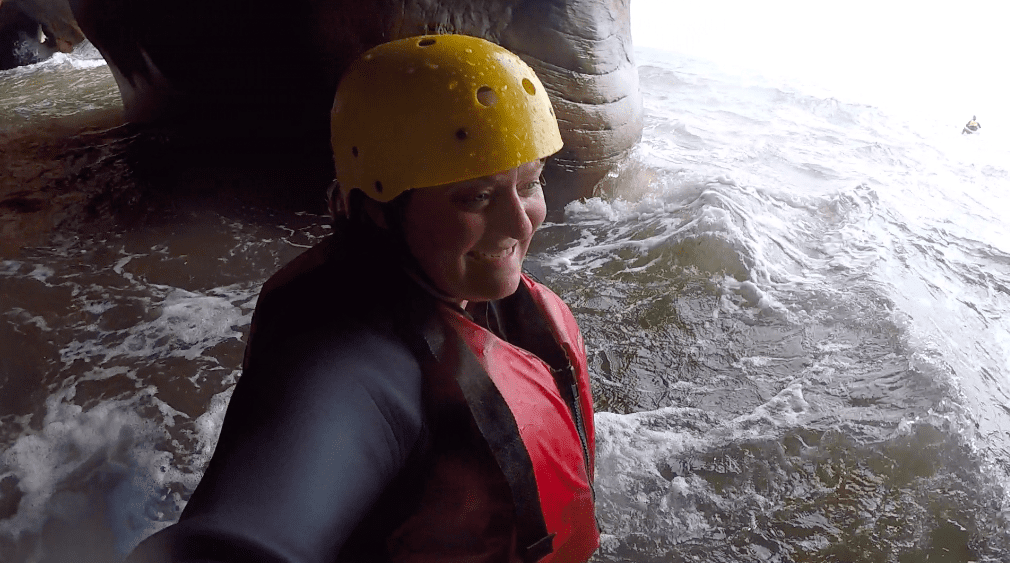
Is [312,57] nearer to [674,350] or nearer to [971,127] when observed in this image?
[674,350]

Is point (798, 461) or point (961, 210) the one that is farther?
point (961, 210)

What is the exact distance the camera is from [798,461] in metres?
2.75

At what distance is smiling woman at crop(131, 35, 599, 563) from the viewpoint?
0.83 metres

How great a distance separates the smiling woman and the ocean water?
1455 millimetres

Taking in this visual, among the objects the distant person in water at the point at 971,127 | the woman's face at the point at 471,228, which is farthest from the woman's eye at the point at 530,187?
the distant person in water at the point at 971,127

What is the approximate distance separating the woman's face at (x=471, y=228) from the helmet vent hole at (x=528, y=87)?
150 millimetres

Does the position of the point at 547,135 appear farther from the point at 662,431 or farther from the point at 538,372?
the point at 662,431

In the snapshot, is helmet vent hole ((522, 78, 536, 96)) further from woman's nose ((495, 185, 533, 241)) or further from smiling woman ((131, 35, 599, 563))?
woman's nose ((495, 185, 533, 241))

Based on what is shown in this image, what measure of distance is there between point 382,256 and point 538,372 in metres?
0.43

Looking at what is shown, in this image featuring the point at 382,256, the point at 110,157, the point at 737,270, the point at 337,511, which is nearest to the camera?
the point at 337,511

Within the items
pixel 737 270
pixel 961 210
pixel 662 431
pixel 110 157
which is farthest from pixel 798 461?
pixel 110 157

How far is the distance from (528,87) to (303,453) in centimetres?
81

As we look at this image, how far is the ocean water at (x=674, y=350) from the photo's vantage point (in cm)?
252

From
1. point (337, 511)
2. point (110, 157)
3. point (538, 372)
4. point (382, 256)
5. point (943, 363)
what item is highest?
point (382, 256)
